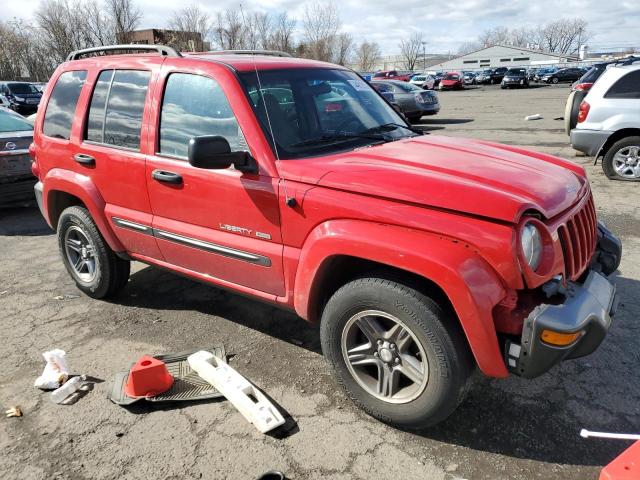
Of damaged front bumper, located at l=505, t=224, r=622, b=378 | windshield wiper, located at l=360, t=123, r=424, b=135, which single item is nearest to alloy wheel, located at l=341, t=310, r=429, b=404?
damaged front bumper, located at l=505, t=224, r=622, b=378

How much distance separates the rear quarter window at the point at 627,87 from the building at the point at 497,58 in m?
96.2

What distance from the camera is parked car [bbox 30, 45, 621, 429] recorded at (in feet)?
7.80

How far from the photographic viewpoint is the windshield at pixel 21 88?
79.8 ft

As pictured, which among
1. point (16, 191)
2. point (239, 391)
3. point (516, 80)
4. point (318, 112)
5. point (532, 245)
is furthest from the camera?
point (516, 80)

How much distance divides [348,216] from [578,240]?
48.2 inches

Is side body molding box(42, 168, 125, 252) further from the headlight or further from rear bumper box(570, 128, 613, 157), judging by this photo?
rear bumper box(570, 128, 613, 157)

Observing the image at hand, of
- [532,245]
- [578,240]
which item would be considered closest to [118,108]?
[532,245]

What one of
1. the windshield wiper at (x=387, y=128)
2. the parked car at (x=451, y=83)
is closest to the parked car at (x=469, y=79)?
the parked car at (x=451, y=83)

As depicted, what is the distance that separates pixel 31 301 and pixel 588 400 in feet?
14.7

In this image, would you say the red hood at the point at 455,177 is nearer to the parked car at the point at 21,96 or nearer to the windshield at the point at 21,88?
the parked car at the point at 21,96

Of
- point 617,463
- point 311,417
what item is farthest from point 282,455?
point 617,463

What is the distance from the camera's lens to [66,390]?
10.7ft

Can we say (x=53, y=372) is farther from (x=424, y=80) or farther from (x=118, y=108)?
(x=424, y=80)

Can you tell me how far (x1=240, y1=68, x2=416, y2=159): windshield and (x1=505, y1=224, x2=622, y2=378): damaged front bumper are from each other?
5.03ft
